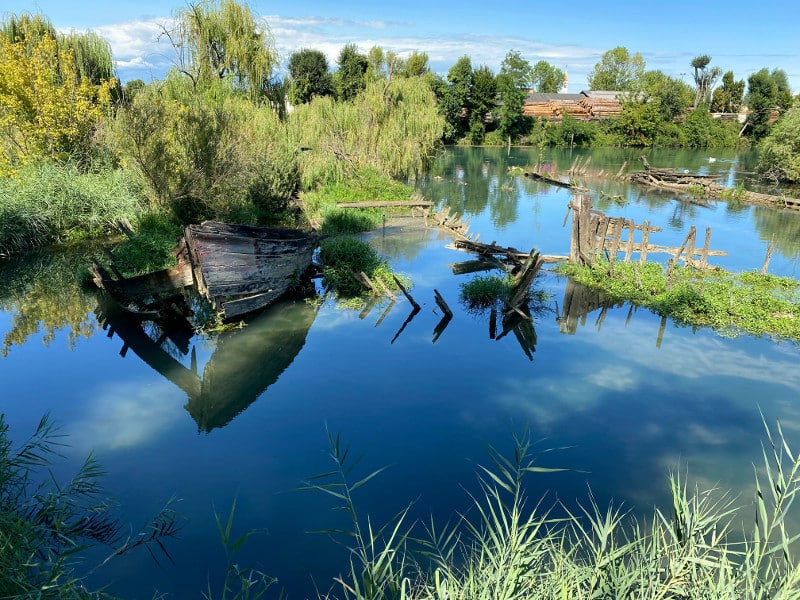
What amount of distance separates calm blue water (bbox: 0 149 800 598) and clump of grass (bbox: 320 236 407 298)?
0.78 m

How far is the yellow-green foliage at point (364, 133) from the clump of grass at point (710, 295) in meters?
13.0

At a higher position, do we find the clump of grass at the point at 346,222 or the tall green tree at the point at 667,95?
the tall green tree at the point at 667,95

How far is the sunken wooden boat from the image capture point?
1196 cm

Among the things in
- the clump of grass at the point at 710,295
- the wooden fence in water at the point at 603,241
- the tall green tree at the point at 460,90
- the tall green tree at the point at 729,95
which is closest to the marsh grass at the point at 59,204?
the wooden fence in water at the point at 603,241

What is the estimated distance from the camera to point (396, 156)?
28.8 meters

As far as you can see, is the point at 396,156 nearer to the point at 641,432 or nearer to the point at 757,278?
the point at 757,278

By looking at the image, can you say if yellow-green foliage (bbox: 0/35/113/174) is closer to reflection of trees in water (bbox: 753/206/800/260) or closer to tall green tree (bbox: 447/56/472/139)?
reflection of trees in water (bbox: 753/206/800/260)

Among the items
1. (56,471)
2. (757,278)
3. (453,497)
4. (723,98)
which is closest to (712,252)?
(757,278)

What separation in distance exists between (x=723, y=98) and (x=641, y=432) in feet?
251

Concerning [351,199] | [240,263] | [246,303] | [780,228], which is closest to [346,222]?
[351,199]

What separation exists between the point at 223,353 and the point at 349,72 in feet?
154

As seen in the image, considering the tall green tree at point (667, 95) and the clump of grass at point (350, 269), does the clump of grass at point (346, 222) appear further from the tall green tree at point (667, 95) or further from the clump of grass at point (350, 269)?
the tall green tree at point (667, 95)

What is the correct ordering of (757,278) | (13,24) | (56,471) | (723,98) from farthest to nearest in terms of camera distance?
(723,98), (13,24), (757,278), (56,471)

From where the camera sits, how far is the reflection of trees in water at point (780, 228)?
20.0 metres
